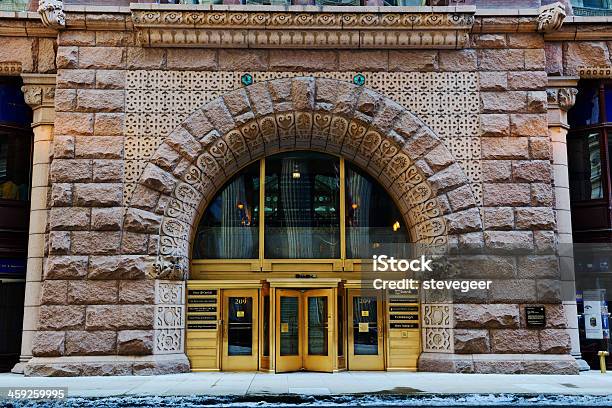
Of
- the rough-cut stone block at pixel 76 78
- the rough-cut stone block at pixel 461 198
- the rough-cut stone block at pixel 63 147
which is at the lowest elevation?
the rough-cut stone block at pixel 461 198

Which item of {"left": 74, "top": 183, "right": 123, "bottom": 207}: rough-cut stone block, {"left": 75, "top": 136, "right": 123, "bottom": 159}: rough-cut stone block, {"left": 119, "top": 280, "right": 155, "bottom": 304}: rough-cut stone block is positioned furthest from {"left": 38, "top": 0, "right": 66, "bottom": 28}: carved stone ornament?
{"left": 119, "top": 280, "right": 155, "bottom": 304}: rough-cut stone block

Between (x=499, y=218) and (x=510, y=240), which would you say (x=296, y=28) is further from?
(x=510, y=240)

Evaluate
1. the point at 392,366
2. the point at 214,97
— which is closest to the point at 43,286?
the point at 214,97

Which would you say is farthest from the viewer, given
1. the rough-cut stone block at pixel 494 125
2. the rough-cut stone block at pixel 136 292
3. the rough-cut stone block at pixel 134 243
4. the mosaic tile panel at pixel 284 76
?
the rough-cut stone block at pixel 494 125

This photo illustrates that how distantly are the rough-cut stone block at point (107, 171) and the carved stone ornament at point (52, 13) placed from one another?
10.6ft

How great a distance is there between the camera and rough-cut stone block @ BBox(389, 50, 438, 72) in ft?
50.8

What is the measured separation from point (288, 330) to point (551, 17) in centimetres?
943

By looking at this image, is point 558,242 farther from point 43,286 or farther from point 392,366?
point 43,286

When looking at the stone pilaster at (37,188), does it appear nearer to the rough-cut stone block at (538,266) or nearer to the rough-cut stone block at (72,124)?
the rough-cut stone block at (72,124)

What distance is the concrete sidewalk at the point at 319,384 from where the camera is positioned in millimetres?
11430

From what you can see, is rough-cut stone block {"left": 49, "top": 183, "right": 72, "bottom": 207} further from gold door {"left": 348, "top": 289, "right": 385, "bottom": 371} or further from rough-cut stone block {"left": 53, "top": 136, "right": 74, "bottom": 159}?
gold door {"left": 348, "top": 289, "right": 385, "bottom": 371}

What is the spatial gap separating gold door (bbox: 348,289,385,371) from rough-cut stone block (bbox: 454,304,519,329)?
2019 millimetres

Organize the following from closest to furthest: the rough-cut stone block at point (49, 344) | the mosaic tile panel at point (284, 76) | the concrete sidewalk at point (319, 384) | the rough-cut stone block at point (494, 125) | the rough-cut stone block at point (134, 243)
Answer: the concrete sidewalk at point (319, 384) < the rough-cut stone block at point (49, 344) < the rough-cut stone block at point (134, 243) < the mosaic tile panel at point (284, 76) < the rough-cut stone block at point (494, 125)

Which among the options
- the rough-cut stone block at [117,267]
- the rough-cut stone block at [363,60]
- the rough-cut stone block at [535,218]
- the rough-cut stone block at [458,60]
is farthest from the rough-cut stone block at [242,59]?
the rough-cut stone block at [535,218]
